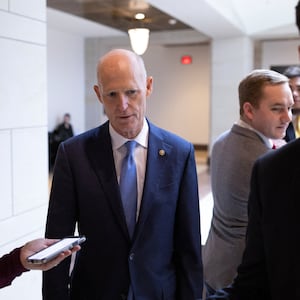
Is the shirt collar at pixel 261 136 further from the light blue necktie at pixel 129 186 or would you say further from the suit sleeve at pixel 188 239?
the light blue necktie at pixel 129 186

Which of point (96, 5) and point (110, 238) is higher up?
point (96, 5)

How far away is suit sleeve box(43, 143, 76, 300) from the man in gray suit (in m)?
0.56

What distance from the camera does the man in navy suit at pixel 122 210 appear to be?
59.6 inches

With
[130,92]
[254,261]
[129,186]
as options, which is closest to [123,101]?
[130,92]

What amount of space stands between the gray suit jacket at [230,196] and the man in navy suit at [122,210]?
5.2 inches

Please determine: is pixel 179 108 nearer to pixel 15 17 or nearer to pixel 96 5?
pixel 96 5

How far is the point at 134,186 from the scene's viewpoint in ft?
5.13

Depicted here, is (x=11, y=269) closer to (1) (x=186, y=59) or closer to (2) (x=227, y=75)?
(2) (x=227, y=75)

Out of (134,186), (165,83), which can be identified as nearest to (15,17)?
(134,186)

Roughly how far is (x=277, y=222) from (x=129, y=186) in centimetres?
80

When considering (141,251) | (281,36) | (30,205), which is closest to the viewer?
(141,251)

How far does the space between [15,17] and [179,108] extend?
1190cm

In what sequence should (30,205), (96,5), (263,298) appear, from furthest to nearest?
(96,5) < (30,205) < (263,298)

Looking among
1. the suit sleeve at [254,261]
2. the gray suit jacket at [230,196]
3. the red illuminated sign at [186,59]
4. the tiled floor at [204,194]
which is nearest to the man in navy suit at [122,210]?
the gray suit jacket at [230,196]
